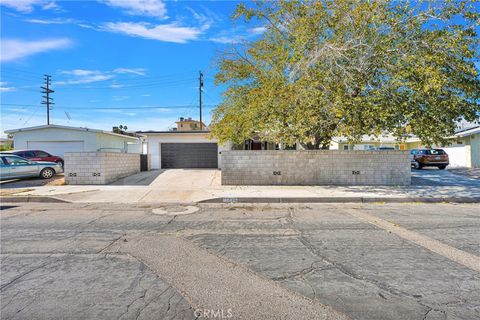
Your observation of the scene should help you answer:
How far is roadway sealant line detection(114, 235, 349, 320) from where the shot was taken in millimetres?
2984

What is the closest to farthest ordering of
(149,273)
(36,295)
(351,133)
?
(36,295) < (149,273) < (351,133)

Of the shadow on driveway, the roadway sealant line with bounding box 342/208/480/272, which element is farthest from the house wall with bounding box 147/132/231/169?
the roadway sealant line with bounding box 342/208/480/272

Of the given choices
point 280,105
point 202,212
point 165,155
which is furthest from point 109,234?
point 165,155

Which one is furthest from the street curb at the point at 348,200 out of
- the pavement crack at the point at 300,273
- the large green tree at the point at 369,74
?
the pavement crack at the point at 300,273

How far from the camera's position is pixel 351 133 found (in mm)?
10930

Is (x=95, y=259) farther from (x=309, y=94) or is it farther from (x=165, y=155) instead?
(x=165, y=155)

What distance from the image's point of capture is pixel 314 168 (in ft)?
43.9

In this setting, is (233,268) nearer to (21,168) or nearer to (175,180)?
(175,180)

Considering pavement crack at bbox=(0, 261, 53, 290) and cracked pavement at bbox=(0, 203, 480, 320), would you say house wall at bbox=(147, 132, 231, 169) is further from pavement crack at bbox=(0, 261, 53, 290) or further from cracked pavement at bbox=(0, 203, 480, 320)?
pavement crack at bbox=(0, 261, 53, 290)

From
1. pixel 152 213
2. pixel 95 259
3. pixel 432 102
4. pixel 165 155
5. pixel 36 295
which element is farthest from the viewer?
pixel 165 155

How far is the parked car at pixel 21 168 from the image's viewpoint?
13.8m

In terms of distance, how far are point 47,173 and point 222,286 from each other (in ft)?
49.4

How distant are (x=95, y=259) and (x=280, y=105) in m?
9.11

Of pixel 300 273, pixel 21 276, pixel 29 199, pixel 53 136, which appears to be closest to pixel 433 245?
pixel 300 273
